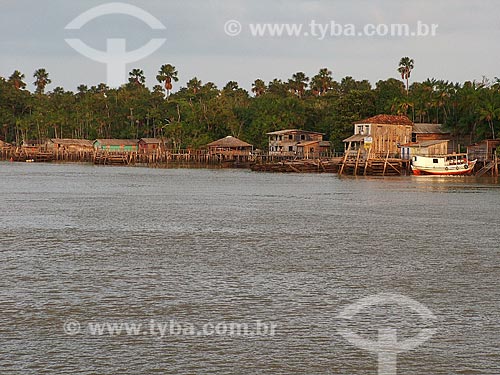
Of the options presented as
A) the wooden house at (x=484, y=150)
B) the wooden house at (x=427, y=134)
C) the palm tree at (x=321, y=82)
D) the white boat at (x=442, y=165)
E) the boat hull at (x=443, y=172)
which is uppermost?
the palm tree at (x=321, y=82)

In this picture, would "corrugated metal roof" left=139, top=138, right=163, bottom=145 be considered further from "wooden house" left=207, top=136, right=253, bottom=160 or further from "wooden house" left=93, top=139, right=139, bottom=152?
"wooden house" left=207, top=136, right=253, bottom=160

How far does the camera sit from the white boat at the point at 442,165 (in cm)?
7819

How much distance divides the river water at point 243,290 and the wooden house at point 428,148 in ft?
163

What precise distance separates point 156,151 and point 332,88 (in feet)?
147

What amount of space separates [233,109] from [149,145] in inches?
678

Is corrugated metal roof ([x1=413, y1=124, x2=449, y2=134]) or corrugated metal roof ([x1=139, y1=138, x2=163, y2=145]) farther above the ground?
corrugated metal roof ([x1=413, y1=124, x2=449, y2=134])

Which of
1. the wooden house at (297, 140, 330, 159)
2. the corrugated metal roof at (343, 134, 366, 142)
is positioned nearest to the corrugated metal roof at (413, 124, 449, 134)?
the corrugated metal roof at (343, 134, 366, 142)

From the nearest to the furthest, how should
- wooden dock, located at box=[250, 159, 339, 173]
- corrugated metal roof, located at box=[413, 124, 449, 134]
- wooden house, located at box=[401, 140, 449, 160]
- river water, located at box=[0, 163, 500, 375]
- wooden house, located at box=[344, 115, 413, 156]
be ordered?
river water, located at box=[0, 163, 500, 375] < wooden house, located at box=[401, 140, 449, 160] < wooden house, located at box=[344, 115, 413, 156] < wooden dock, located at box=[250, 159, 339, 173] < corrugated metal roof, located at box=[413, 124, 449, 134]

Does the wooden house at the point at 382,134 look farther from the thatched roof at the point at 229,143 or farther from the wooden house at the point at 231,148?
the wooden house at the point at 231,148

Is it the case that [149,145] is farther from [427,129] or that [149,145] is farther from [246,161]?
[427,129]

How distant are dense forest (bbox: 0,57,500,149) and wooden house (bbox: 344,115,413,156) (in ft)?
18.9

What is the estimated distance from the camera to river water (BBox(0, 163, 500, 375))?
12.6 meters

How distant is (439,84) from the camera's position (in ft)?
330

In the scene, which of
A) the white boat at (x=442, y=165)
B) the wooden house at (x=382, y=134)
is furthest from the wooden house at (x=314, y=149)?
the white boat at (x=442, y=165)
